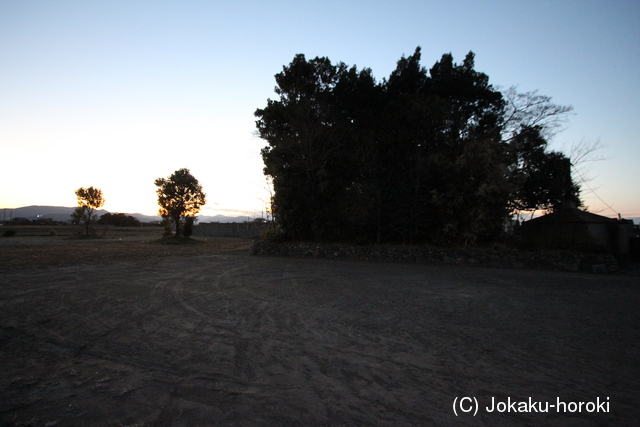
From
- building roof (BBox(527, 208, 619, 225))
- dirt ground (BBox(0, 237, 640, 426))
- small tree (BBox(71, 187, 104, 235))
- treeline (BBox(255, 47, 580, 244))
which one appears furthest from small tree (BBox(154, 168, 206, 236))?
building roof (BBox(527, 208, 619, 225))

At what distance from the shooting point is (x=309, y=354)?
3.60 metres

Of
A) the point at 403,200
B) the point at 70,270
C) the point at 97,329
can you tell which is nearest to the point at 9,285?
the point at 70,270

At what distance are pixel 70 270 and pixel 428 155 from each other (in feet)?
45.3

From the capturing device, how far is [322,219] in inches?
572

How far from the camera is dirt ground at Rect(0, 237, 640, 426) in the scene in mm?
2475

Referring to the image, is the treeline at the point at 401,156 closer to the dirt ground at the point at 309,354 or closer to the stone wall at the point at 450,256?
the stone wall at the point at 450,256

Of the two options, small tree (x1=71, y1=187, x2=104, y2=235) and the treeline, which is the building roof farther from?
small tree (x1=71, y1=187, x2=104, y2=235)

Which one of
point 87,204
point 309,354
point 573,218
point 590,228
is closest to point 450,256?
point 573,218

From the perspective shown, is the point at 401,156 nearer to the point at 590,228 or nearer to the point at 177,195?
the point at 590,228

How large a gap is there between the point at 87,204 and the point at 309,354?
33.3 meters

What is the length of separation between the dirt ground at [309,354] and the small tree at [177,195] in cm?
1810

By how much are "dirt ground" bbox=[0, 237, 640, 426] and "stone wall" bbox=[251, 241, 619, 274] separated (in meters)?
3.30

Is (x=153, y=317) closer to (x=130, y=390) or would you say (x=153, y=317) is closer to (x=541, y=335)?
(x=130, y=390)

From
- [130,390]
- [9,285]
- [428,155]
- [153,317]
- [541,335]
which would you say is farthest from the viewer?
[428,155]
